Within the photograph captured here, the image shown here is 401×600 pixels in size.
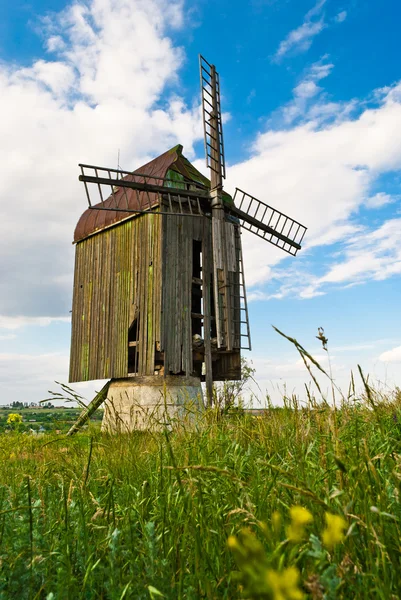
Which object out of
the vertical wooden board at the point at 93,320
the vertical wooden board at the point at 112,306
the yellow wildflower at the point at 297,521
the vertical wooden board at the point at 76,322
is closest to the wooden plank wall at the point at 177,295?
the vertical wooden board at the point at 112,306

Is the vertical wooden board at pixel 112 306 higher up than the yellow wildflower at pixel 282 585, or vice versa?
the vertical wooden board at pixel 112 306

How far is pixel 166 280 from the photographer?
12461 millimetres

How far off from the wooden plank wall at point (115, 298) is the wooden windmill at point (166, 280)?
1.1 inches

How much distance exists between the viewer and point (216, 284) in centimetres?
1285

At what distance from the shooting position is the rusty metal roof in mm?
13305

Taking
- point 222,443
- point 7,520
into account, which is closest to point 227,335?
point 222,443

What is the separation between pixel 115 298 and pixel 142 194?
3.04m

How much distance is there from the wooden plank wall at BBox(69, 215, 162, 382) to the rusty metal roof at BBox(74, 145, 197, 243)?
26 centimetres

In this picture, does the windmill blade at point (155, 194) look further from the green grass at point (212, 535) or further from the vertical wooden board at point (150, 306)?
the green grass at point (212, 535)

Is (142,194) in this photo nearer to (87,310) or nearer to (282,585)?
(87,310)

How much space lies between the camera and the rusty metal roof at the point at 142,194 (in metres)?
13.3

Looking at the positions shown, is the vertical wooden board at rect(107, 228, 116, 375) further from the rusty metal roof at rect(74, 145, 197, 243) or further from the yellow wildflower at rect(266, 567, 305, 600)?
the yellow wildflower at rect(266, 567, 305, 600)

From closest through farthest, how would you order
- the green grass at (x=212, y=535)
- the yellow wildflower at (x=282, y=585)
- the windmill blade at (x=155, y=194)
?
the yellow wildflower at (x=282, y=585)
the green grass at (x=212, y=535)
the windmill blade at (x=155, y=194)

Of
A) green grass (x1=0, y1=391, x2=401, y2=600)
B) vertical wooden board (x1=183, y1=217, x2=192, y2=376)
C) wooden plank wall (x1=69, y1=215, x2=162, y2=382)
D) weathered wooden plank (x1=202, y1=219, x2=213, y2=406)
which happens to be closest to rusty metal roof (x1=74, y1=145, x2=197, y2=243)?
wooden plank wall (x1=69, y1=215, x2=162, y2=382)
